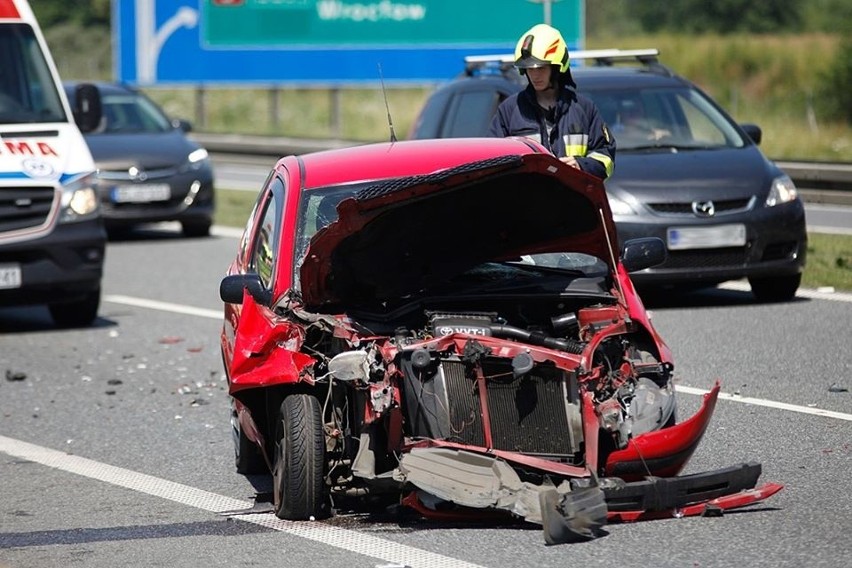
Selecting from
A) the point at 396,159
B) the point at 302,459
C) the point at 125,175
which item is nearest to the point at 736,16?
the point at 125,175

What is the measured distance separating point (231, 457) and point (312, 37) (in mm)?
33763

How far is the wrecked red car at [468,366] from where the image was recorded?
616 centimetres

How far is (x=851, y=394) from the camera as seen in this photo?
9.02 m

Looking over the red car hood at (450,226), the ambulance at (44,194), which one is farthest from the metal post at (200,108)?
the red car hood at (450,226)

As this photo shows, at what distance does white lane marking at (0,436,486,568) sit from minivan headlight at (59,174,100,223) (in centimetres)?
420

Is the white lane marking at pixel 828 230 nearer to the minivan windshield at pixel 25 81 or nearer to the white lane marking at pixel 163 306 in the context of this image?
the white lane marking at pixel 163 306

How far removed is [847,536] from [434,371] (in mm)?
1662

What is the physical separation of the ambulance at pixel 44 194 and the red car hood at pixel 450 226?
6.28m

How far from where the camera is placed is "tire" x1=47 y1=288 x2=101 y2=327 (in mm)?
13039

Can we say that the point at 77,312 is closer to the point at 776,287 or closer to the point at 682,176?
the point at 682,176

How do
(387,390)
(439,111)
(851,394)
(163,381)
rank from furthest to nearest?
(439,111)
(163,381)
(851,394)
(387,390)

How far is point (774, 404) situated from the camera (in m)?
8.82

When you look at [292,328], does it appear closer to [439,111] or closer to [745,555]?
[745,555]

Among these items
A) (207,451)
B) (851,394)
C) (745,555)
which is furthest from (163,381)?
(745,555)
